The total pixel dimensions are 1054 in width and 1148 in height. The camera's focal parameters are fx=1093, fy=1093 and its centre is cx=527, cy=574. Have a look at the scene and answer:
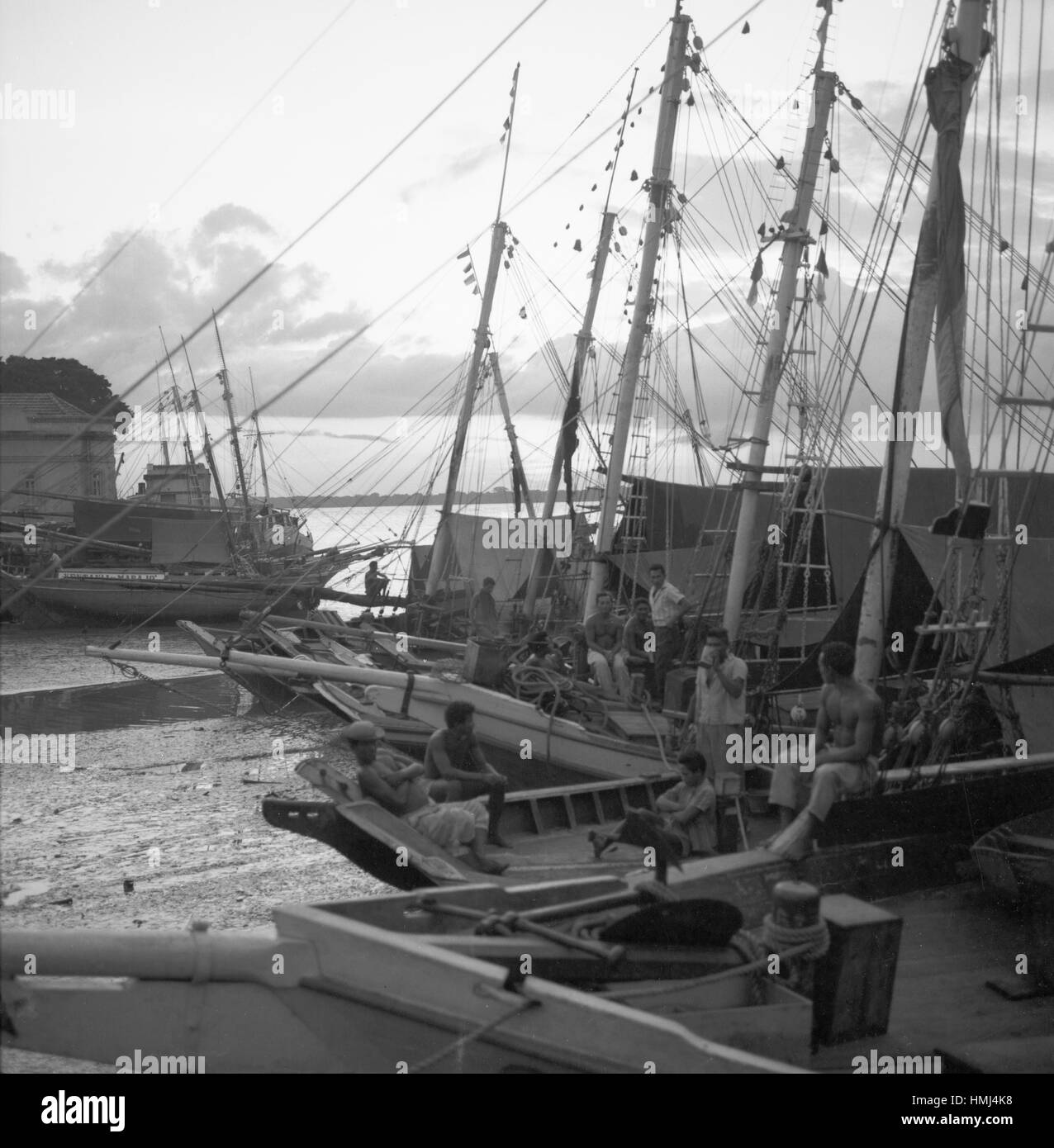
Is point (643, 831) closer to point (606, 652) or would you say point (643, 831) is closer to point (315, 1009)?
point (315, 1009)

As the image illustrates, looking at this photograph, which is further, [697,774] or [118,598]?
[118,598]

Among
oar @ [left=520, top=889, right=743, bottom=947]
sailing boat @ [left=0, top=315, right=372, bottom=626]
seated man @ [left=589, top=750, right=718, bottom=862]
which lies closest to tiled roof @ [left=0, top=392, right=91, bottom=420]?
sailing boat @ [left=0, top=315, right=372, bottom=626]

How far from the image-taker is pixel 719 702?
1104cm

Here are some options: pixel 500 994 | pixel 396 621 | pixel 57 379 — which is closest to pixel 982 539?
pixel 500 994

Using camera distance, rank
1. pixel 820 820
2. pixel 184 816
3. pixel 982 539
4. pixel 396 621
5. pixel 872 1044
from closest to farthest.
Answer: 1. pixel 872 1044
2. pixel 820 820
3. pixel 982 539
4. pixel 184 816
5. pixel 396 621

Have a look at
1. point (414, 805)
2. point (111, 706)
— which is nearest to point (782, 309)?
point (414, 805)

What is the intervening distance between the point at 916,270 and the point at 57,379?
83948 millimetres

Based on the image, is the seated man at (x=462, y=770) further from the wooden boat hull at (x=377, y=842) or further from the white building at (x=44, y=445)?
the white building at (x=44, y=445)

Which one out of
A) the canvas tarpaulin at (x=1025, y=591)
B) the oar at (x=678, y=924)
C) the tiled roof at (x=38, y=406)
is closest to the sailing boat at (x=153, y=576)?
the tiled roof at (x=38, y=406)

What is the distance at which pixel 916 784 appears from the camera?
9695 mm

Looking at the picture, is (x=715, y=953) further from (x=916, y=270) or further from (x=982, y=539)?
(x=916, y=270)

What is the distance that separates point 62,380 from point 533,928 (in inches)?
3465

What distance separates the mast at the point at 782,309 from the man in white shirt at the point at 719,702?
3841mm

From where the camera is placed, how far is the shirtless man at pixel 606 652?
→ 52.2 feet
